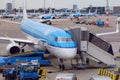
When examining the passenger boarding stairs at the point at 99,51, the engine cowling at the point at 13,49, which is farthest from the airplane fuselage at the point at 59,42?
the engine cowling at the point at 13,49

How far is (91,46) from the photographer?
3388 cm

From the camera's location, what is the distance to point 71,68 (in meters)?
34.0

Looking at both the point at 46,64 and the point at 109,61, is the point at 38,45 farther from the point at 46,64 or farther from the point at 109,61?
the point at 109,61

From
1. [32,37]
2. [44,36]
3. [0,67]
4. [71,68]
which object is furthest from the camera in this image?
[32,37]

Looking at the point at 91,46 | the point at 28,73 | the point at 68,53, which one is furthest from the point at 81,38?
the point at 28,73

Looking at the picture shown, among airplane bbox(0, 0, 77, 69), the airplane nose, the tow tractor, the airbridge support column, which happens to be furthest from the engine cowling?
the tow tractor

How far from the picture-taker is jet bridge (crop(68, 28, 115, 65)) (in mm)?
32969

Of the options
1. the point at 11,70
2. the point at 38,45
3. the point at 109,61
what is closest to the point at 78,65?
the point at 109,61

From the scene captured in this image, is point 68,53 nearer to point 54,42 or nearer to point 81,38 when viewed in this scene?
point 54,42

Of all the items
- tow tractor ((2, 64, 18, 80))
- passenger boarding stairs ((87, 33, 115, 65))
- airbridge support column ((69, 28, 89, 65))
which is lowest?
tow tractor ((2, 64, 18, 80))

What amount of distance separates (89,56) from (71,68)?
2247 millimetres

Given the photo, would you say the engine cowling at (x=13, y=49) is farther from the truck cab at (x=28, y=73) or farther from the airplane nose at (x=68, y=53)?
the truck cab at (x=28, y=73)

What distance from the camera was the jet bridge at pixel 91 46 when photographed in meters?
33.0

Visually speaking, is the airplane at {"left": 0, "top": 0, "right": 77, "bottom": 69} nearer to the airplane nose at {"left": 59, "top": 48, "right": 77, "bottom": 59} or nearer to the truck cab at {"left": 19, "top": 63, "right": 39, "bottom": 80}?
the airplane nose at {"left": 59, "top": 48, "right": 77, "bottom": 59}
